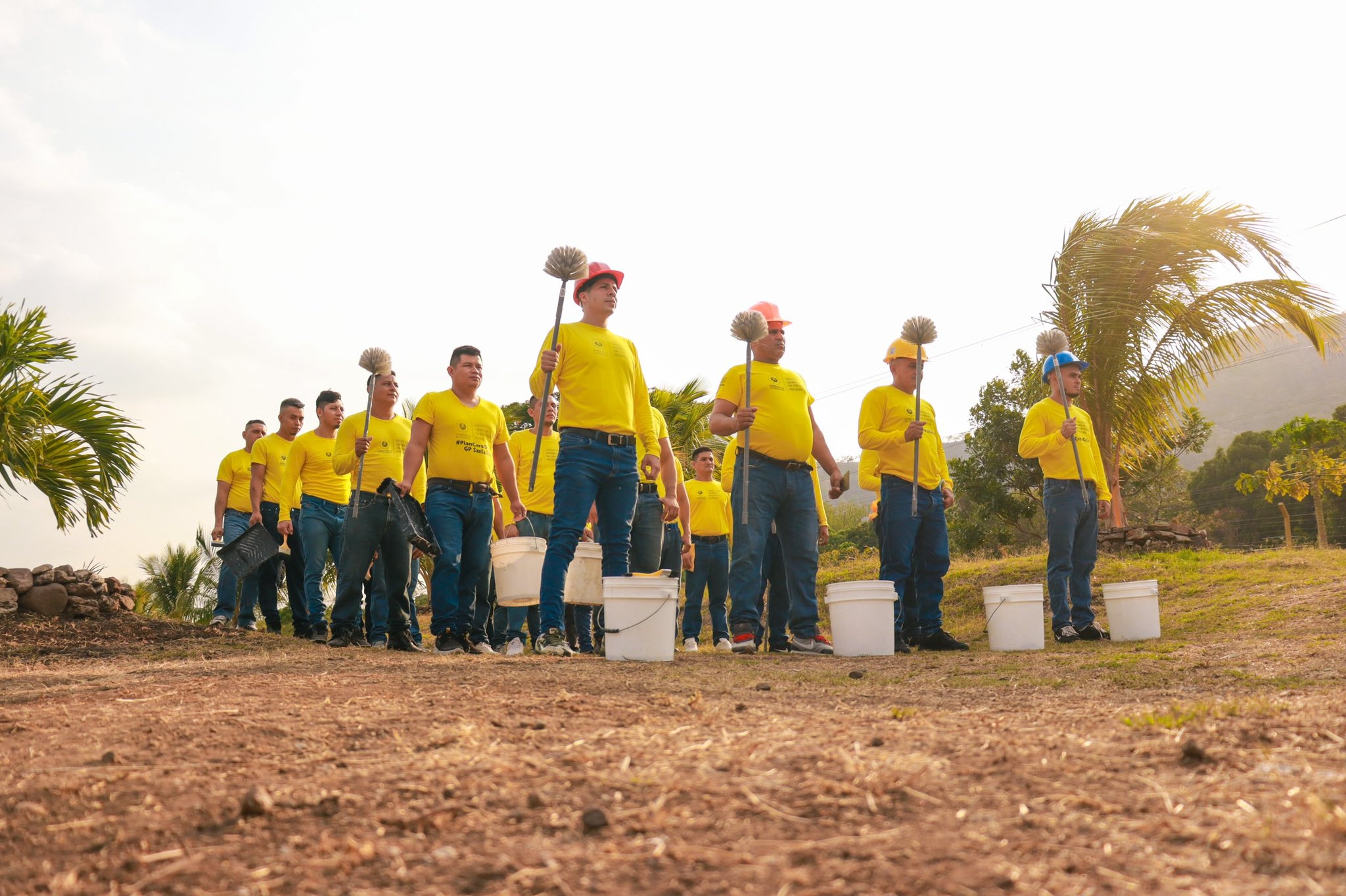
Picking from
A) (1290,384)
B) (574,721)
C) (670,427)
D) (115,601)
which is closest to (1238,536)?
(670,427)

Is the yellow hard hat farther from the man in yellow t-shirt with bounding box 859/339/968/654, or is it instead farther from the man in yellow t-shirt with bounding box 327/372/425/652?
the man in yellow t-shirt with bounding box 327/372/425/652

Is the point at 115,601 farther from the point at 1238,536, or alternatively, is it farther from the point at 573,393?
the point at 1238,536

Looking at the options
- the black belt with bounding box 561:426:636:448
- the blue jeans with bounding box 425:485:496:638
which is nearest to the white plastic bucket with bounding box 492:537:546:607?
the blue jeans with bounding box 425:485:496:638

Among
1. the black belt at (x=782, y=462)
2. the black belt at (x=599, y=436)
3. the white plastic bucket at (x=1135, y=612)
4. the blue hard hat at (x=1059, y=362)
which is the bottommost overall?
the white plastic bucket at (x=1135, y=612)

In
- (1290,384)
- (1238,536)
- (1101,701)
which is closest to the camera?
(1101,701)

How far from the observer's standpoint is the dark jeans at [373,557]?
7105mm

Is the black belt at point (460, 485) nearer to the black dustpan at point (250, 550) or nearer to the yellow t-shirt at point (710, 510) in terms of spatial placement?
the yellow t-shirt at point (710, 510)

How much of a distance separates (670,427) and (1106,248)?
7756 mm

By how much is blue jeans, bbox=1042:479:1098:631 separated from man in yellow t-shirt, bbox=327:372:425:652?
4551 mm

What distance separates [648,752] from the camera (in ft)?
8.70

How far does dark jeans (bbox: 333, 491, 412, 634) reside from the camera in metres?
7.11

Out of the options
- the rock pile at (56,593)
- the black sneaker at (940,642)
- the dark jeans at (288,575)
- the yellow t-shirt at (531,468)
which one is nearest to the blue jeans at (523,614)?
the yellow t-shirt at (531,468)

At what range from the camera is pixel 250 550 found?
877 cm

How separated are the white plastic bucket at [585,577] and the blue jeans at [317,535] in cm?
273
